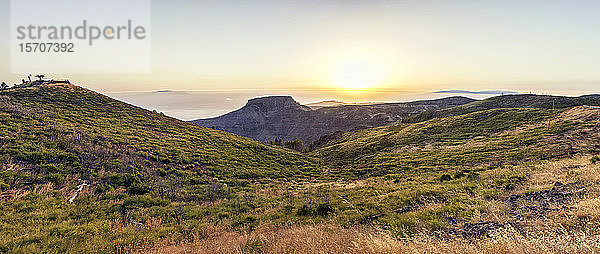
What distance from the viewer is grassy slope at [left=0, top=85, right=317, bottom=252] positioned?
Answer: 9.26 meters

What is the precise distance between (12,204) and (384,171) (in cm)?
2889

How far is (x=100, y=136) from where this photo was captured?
75.3 ft

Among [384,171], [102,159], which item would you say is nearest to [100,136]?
[102,159]

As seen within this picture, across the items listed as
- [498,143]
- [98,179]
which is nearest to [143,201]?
[98,179]

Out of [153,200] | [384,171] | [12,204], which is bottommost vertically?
[384,171]

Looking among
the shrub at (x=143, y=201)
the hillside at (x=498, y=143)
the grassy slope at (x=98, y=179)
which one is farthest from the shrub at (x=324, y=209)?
the hillside at (x=498, y=143)

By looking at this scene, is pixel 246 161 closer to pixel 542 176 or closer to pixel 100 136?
pixel 100 136

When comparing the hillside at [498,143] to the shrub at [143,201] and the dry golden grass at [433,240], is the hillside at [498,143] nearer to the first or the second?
the dry golden grass at [433,240]

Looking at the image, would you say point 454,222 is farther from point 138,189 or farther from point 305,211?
point 138,189

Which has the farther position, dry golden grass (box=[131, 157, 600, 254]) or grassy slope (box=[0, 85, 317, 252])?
grassy slope (box=[0, 85, 317, 252])

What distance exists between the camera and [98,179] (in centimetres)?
1524

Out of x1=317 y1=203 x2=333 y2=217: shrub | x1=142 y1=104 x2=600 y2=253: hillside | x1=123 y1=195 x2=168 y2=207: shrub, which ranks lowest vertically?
x1=123 y1=195 x2=168 y2=207: shrub

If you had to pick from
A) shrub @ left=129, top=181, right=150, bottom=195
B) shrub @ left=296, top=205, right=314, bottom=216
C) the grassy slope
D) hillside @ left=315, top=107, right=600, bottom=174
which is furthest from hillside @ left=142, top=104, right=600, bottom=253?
shrub @ left=129, top=181, right=150, bottom=195

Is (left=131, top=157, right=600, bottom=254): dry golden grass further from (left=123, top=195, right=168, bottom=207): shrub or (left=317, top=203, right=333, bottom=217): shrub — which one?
(left=123, top=195, right=168, bottom=207): shrub
